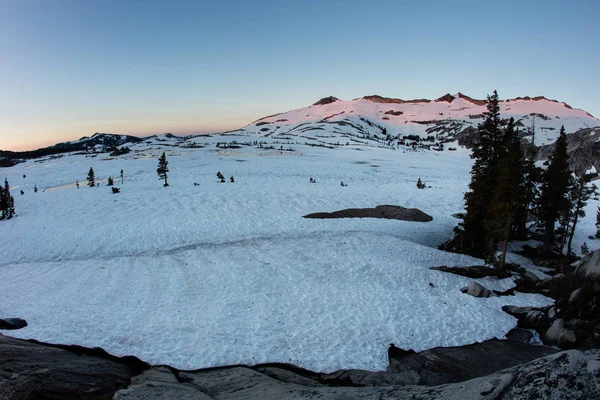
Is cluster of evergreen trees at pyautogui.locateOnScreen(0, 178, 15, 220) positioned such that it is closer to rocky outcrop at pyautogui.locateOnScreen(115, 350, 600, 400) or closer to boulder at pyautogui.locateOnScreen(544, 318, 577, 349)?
rocky outcrop at pyautogui.locateOnScreen(115, 350, 600, 400)

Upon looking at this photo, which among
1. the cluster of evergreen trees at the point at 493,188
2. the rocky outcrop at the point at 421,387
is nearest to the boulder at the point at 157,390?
the rocky outcrop at the point at 421,387

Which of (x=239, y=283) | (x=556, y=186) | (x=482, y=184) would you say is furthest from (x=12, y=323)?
(x=556, y=186)

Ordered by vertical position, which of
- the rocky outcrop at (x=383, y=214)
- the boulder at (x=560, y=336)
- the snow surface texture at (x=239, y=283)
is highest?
the rocky outcrop at (x=383, y=214)

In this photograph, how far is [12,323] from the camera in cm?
1562

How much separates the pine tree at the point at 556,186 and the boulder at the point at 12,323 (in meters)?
42.8

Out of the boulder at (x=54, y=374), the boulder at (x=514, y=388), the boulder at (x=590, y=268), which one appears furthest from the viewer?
the boulder at (x=590, y=268)

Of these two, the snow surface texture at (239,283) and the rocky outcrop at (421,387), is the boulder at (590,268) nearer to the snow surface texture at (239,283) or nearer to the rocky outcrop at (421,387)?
the snow surface texture at (239,283)

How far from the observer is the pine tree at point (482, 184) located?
100 ft

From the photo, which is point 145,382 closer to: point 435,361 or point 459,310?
point 435,361

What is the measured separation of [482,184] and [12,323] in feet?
118

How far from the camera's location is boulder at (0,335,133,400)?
29.3 feet

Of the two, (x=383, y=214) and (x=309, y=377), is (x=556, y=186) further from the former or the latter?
(x=309, y=377)

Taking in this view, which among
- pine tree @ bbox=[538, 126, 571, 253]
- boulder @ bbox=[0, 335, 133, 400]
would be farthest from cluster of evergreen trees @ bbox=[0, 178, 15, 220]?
pine tree @ bbox=[538, 126, 571, 253]

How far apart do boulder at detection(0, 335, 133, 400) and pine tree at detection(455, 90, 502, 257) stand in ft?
99.9
